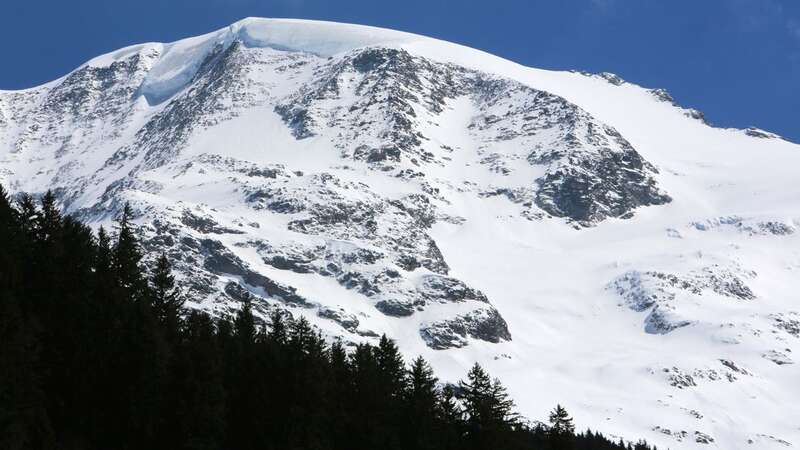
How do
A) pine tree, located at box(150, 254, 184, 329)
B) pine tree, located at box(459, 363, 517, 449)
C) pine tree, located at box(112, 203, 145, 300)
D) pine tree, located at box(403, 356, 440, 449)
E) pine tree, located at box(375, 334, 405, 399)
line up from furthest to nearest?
pine tree, located at box(375, 334, 405, 399) → pine tree, located at box(112, 203, 145, 300) → pine tree, located at box(459, 363, 517, 449) → pine tree, located at box(150, 254, 184, 329) → pine tree, located at box(403, 356, 440, 449)

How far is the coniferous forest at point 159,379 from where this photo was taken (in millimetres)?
69562

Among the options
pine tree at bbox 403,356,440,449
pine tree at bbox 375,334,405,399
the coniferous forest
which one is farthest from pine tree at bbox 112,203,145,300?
pine tree at bbox 403,356,440,449

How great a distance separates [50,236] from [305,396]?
65.1 ft

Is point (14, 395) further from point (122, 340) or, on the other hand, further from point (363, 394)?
point (363, 394)

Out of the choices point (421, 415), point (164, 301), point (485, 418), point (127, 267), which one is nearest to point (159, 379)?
point (164, 301)

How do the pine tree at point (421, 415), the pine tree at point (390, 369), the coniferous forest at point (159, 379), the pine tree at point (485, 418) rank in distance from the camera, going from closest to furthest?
1. the coniferous forest at point (159, 379)
2. the pine tree at point (421, 415)
3. the pine tree at point (485, 418)
4. the pine tree at point (390, 369)

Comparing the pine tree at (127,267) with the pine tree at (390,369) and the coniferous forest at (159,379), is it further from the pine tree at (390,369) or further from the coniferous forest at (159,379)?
the pine tree at (390,369)

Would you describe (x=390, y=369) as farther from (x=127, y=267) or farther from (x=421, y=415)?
(x=127, y=267)

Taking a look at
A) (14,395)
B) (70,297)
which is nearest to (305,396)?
(70,297)

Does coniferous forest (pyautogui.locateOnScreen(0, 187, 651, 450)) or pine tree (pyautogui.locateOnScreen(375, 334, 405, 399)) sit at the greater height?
pine tree (pyautogui.locateOnScreen(375, 334, 405, 399))

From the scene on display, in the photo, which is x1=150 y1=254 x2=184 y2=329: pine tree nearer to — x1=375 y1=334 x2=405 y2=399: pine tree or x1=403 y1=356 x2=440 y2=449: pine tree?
x1=375 y1=334 x2=405 y2=399: pine tree

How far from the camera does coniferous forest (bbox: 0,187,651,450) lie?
69.6 m

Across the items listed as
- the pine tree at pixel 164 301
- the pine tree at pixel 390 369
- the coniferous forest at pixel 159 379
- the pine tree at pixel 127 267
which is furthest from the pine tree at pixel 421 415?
the pine tree at pixel 127 267

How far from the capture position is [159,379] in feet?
234
